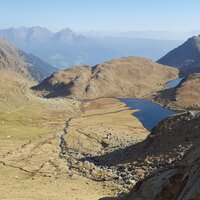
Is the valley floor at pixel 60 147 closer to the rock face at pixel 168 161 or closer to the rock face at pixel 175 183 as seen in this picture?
the rock face at pixel 168 161

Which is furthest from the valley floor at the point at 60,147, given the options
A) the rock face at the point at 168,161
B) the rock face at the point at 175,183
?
the rock face at the point at 175,183

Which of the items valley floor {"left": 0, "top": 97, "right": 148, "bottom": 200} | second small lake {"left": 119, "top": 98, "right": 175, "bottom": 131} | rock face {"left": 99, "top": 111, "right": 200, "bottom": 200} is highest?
rock face {"left": 99, "top": 111, "right": 200, "bottom": 200}

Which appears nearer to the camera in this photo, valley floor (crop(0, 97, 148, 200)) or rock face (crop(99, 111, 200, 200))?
rock face (crop(99, 111, 200, 200))

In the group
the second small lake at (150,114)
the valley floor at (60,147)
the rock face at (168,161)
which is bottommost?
the second small lake at (150,114)

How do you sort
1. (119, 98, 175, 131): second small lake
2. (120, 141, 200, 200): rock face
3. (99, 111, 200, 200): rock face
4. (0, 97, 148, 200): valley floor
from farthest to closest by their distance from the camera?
1. (119, 98, 175, 131): second small lake
2. (0, 97, 148, 200): valley floor
3. (99, 111, 200, 200): rock face
4. (120, 141, 200, 200): rock face

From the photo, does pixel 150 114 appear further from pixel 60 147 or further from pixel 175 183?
pixel 175 183

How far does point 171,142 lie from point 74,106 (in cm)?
12891

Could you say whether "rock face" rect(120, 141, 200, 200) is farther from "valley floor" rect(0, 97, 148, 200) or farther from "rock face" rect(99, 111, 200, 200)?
"valley floor" rect(0, 97, 148, 200)

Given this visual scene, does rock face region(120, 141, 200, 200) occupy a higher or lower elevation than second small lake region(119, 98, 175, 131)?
higher

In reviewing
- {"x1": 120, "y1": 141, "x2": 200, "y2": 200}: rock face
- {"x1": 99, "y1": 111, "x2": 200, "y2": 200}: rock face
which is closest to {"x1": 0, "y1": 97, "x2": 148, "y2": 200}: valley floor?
{"x1": 99, "y1": 111, "x2": 200, "y2": 200}: rock face

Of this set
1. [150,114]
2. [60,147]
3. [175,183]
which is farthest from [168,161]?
[150,114]

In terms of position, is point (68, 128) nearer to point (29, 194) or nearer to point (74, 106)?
point (74, 106)

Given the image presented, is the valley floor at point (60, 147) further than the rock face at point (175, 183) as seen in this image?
Yes

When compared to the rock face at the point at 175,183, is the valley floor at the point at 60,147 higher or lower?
lower
